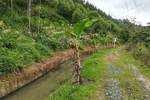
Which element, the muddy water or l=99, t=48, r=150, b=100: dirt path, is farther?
the muddy water

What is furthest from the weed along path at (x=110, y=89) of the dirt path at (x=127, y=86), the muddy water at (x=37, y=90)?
the muddy water at (x=37, y=90)

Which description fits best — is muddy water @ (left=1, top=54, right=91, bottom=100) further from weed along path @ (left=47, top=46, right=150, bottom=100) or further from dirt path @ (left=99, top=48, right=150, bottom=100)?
dirt path @ (left=99, top=48, right=150, bottom=100)

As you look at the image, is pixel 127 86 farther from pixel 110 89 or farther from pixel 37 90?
pixel 37 90

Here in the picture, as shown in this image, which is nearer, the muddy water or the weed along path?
the weed along path

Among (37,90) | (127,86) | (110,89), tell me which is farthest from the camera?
(37,90)

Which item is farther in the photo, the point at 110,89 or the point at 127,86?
the point at 127,86

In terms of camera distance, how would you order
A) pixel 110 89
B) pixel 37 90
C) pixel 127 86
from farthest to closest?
1. pixel 37 90
2. pixel 127 86
3. pixel 110 89

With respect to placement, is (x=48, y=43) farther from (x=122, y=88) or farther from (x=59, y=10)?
(x=59, y=10)

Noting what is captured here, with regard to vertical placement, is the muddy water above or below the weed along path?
below

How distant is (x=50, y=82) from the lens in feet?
21.4

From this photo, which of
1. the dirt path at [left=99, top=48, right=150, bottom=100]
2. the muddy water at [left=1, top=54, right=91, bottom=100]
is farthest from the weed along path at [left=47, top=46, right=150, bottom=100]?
the muddy water at [left=1, top=54, right=91, bottom=100]

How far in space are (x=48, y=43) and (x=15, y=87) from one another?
7.38 metres

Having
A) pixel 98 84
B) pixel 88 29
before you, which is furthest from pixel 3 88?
pixel 88 29

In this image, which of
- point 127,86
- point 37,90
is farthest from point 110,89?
point 37,90
